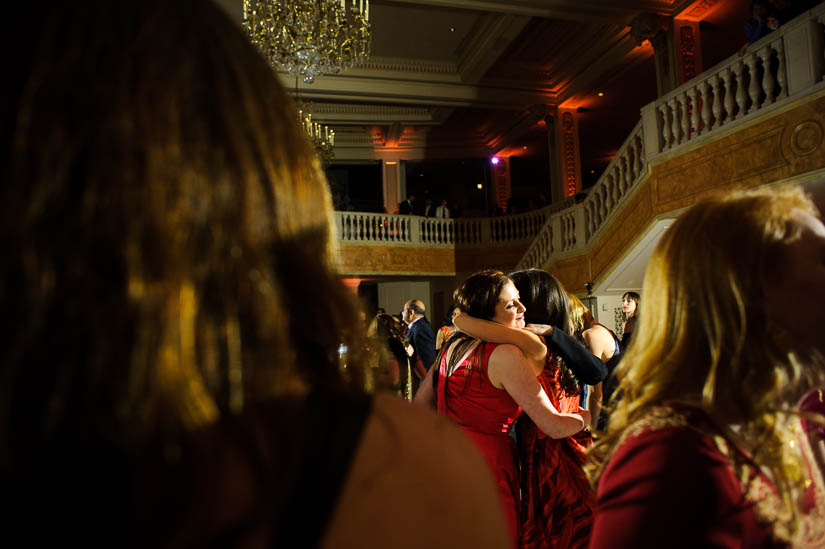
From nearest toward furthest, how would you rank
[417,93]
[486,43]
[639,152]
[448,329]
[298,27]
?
[448,329], [298,27], [639,152], [486,43], [417,93]

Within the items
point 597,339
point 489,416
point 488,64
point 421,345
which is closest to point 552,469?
point 489,416

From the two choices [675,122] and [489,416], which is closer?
[489,416]

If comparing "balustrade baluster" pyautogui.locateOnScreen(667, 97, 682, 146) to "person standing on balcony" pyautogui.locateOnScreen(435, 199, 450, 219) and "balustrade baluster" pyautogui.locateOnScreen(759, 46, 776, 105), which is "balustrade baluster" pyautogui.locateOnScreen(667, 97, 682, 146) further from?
"person standing on balcony" pyautogui.locateOnScreen(435, 199, 450, 219)

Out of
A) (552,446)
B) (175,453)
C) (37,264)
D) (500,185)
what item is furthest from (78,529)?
(500,185)

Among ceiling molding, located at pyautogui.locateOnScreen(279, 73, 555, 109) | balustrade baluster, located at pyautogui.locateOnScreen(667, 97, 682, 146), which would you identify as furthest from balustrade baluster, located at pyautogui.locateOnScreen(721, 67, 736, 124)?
ceiling molding, located at pyautogui.locateOnScreen(279, 73, 555, 109)

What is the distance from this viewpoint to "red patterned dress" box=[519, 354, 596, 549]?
2199 mm

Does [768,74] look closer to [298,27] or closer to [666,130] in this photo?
[666,130]

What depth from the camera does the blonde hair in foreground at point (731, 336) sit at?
89cm

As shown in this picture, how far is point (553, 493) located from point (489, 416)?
41 centimetres

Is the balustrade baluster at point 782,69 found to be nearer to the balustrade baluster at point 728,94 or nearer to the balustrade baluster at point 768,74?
the balustrade baluster at point 768,74

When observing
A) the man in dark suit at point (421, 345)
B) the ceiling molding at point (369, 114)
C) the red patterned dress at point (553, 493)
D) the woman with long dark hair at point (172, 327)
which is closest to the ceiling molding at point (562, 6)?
the ceiling molding at point (369, 114)

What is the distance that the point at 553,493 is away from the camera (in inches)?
87.5

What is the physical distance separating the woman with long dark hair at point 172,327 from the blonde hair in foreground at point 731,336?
0.62 meters

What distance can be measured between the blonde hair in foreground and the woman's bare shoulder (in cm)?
A: 58
